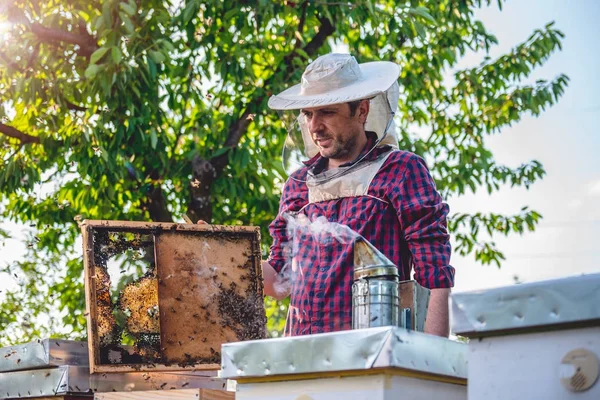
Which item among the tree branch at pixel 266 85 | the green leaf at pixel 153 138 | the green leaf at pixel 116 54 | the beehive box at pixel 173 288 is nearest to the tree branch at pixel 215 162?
the tree branch at pixel 266 85

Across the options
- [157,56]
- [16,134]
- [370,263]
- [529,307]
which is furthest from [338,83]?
[16,134]

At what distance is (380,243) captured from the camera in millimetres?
2523

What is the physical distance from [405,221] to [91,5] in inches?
177

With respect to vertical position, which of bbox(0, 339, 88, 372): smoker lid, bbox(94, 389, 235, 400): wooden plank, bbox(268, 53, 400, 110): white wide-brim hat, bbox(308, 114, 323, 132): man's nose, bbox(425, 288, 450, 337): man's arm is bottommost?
bbox(94, 389, 235, 400): wooden plank

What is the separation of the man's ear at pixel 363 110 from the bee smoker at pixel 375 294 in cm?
59

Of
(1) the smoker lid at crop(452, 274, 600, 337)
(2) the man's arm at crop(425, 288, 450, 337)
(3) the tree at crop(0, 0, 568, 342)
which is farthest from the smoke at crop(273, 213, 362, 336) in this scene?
(3) the tree at crop(0, 0, 568, 342)

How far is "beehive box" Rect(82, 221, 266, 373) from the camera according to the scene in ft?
10.0

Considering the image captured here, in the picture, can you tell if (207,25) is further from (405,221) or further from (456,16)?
(405,221)

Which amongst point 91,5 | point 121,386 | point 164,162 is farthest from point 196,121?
point 121,386

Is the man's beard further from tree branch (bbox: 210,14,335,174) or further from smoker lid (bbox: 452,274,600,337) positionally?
tree branch (bbox: 210,14,335,174)

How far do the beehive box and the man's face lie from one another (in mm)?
687

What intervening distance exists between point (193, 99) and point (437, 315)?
469cm

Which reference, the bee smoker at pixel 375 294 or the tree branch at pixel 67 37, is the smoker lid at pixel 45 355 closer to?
the bee smoker at pixel 375 294

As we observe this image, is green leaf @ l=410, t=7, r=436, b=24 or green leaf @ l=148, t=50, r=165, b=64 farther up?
green leaf @ l=410, t=7, r=436, b=24
